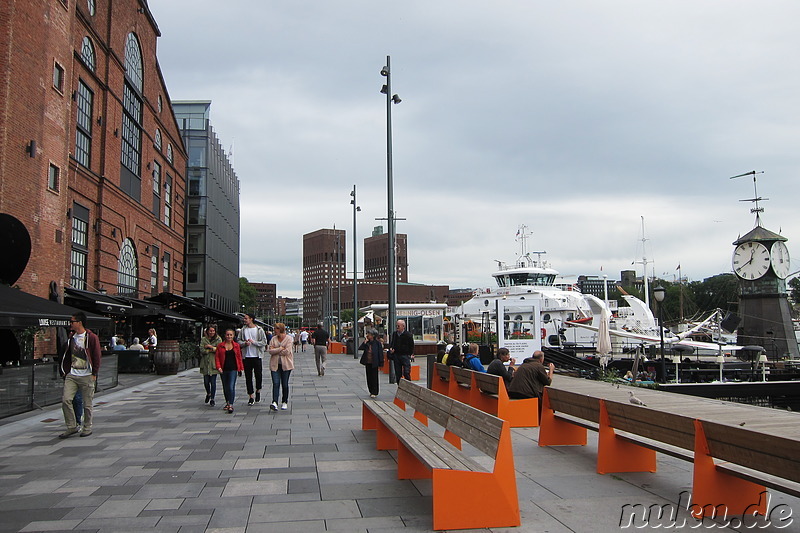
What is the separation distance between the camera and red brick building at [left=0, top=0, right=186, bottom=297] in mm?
18969

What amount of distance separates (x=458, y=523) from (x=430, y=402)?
98.3 inches

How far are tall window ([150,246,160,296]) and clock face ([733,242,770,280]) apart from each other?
34.3m

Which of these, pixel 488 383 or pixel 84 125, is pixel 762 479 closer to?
pixel 488 383

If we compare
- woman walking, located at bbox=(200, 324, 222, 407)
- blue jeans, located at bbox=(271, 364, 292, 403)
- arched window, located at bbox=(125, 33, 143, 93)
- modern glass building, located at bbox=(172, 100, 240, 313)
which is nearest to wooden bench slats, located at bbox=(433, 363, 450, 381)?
blue jeans, located at bbox=(271, 364, 292, 403)

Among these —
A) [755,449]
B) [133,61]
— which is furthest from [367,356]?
[133,61]

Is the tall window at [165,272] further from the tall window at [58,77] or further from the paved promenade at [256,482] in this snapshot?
the paved promenade at [256,482]

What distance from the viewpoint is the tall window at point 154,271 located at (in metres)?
38.1

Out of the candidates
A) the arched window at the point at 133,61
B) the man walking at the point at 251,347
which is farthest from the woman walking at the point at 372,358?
the arched window at the point at 133,61

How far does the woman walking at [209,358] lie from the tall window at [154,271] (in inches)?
1045

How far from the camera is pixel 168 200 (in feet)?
141

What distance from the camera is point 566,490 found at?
6367mm

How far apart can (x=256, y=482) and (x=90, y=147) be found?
980 inches

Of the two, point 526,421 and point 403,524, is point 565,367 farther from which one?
point 403,524

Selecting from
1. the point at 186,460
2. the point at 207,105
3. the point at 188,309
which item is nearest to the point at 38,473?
the point at 186,460
